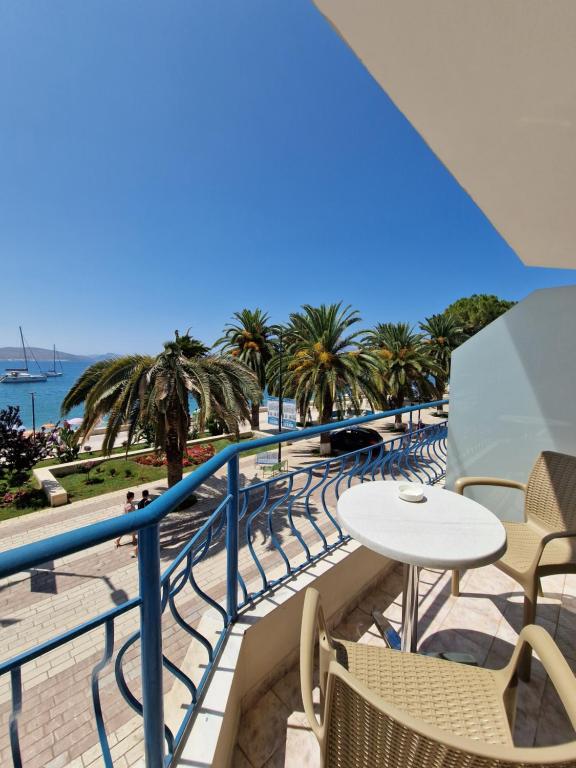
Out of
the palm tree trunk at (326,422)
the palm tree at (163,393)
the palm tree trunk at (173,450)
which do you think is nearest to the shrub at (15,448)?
the palm tree at (163,393)

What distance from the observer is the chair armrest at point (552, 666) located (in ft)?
2.66

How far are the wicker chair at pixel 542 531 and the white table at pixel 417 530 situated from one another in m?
0.50

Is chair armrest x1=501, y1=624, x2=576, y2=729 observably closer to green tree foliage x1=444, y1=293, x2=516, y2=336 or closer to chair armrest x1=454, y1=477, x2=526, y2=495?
chair armrest x1=454, y1=477, x2=526, y2=495

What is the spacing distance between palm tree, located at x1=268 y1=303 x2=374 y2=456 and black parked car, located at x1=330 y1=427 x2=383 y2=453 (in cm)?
248

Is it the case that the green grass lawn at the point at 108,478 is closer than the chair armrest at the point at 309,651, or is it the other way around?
the chair armrest at the point at 309,651

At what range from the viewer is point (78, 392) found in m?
8.16

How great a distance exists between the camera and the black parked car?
15.0 metres

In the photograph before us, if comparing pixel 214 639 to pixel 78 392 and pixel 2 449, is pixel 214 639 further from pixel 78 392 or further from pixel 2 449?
pixel 2 449

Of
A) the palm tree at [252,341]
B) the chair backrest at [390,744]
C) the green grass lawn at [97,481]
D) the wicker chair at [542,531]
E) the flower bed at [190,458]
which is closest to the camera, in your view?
the chair backrest at [390,744]

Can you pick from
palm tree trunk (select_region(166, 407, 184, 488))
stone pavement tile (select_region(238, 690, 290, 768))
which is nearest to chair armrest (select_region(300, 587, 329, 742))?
stone pavement tile (select_region(238, 690, 290, 768))

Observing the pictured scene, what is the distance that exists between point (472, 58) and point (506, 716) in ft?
8.41

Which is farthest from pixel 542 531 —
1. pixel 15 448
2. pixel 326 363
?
pixel 15 448

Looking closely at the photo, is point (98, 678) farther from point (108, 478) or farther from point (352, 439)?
point (352, 439)

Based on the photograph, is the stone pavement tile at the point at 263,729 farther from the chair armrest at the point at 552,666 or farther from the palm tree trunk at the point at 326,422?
the palm tree trunk at the point at 326,422
